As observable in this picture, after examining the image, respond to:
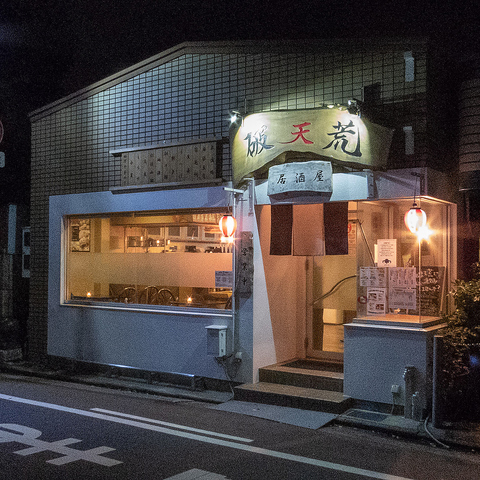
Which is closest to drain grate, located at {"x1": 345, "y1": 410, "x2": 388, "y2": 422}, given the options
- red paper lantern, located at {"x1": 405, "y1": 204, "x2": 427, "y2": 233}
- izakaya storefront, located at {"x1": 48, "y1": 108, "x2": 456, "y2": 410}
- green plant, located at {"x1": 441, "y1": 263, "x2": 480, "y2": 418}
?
izakaya storefront, located at {"x1": 48, "y1": 108, "x2": 456, "y2": 410}

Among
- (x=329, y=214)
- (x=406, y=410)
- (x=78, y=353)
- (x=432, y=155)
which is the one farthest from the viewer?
(x=78, y=353)

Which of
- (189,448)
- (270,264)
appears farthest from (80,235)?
(189,448)

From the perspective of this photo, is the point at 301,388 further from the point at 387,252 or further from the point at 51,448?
the point at 51,448

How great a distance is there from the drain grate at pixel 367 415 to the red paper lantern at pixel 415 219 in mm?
2897

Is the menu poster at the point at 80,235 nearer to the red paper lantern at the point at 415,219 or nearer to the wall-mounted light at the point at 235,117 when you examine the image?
the wall-mounted light at the point at 235,117

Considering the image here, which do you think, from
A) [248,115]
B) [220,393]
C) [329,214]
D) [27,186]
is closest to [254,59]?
[248,115]

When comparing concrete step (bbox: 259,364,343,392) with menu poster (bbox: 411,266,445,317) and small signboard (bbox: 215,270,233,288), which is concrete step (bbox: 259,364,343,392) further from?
menu poster (bbox: 411,266,445,317)

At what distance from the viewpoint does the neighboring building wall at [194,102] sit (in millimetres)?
9203

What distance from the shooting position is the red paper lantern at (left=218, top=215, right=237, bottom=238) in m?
9.94

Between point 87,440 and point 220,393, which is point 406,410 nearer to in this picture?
point 220,393

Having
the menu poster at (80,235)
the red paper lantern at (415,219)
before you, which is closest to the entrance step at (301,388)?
the red paper lantern at (415,219)

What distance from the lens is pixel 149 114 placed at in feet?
38.8

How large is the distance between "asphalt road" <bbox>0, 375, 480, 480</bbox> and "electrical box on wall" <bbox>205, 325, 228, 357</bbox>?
1.20 metres

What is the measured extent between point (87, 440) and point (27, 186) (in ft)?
35.8
